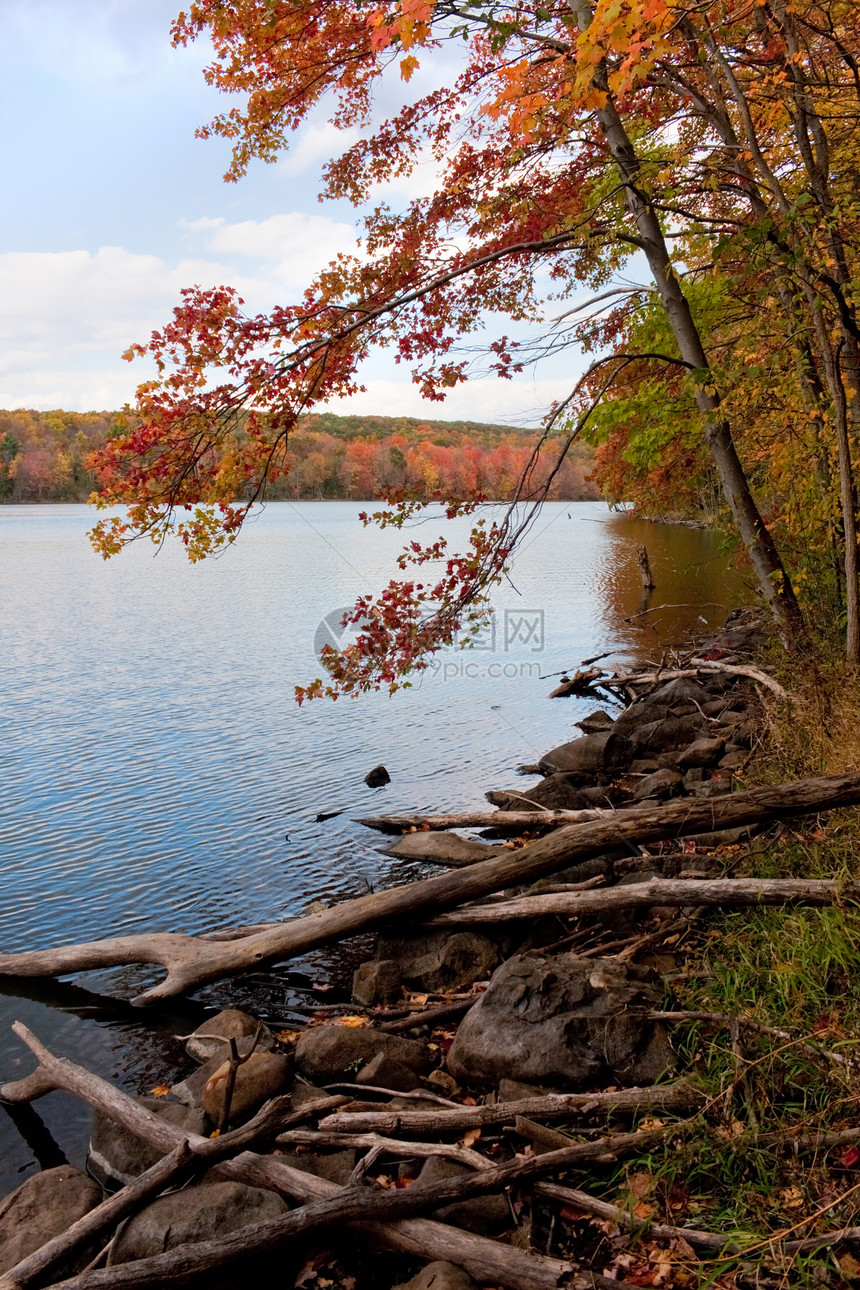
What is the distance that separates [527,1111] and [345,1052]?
61.6 inches

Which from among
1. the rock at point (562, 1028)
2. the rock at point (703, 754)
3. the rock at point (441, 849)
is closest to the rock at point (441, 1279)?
the rock at point (562, 1028)

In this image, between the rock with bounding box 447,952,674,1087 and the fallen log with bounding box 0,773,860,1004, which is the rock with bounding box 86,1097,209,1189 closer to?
the rock with bounding box 447,952,674,1087

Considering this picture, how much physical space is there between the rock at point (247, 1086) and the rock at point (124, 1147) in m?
0.09

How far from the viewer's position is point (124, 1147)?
4871 mm

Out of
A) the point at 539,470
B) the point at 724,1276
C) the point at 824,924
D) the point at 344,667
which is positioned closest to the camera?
the point at 724,1276

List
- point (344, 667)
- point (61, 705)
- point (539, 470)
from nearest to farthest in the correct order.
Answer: point (344, 667) < point (539, 470) < point (61, 705)

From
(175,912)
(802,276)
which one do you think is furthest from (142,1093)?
(802,276)

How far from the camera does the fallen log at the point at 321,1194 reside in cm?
352

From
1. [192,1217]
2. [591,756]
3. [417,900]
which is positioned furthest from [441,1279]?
[591,756]

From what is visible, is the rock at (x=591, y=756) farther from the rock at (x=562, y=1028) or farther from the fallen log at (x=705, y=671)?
the rock at (x=562, y=1028)

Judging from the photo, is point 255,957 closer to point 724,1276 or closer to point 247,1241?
point 247,1241

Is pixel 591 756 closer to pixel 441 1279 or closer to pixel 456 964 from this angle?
pixel 456 964

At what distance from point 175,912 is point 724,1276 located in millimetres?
6707

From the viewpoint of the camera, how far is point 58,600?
3294cm
